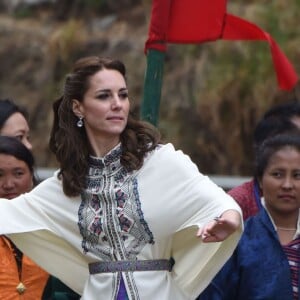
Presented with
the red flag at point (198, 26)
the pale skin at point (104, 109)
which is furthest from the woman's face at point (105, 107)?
the red flag at point (198, 26)

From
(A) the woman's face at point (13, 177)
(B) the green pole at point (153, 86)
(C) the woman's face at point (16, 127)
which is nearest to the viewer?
(A) the woman's face at point (13, 177)

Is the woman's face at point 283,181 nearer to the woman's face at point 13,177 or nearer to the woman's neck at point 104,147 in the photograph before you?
the woman's neck at point 104,147

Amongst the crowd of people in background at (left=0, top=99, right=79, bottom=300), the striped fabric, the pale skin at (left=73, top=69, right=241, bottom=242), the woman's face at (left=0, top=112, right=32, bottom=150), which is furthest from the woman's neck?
the woman's face at (left=0, top=112, right=32, bottom=150)

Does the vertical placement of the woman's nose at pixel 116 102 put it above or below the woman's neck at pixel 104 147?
above

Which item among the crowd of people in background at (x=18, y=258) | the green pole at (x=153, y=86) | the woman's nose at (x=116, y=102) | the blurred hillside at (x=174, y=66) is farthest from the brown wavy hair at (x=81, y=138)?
the blurred hillside at (x=174, y=66)

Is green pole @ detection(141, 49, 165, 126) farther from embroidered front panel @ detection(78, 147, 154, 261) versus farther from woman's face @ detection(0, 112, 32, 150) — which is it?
embroidered front panel @ detection(78, 147, 154, 261)

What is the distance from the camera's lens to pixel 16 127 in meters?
6.55

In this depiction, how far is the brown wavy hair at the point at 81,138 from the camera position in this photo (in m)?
5.34

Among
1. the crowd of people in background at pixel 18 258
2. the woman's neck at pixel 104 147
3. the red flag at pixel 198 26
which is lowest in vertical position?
the crowd of people in background at pixel 18 258

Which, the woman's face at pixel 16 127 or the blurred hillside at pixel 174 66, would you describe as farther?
the blurred hillside at pixel 174 66

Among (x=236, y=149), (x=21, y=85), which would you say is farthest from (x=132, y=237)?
(x=21, y=85)

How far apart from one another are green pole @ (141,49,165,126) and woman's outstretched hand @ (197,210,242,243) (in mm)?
1381

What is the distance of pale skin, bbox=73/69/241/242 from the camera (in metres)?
5.31

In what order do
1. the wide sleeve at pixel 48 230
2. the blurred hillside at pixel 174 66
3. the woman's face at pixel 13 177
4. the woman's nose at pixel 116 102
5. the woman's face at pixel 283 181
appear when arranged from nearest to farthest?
the woman's nose at pixel 116 102 < the wide sleeve at pixel 48 230 < the woman's face at pixel 283 181 < the woman's face at pixel 13 177 < the blurred hillside at pixel 174 66
